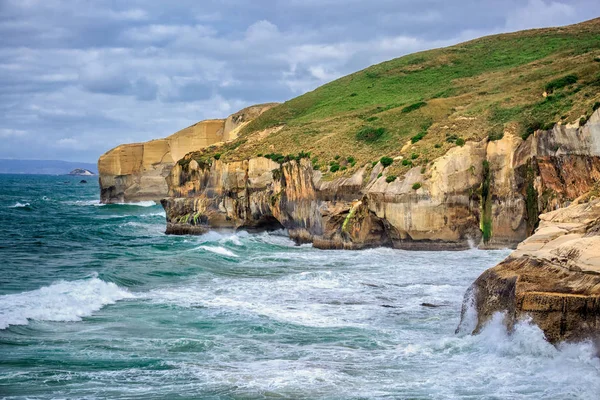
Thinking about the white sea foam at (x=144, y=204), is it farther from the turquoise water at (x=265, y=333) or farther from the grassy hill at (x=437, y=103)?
the turquoise water at (x=265, y=333)

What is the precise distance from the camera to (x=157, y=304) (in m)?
27.8

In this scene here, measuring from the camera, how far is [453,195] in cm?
3931

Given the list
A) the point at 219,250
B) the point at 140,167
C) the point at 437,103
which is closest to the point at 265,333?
the point at 219,250

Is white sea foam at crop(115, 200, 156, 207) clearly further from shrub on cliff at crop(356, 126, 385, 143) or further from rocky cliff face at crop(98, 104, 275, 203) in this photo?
shrub on cliff at crop(356, 126, 385, 143)

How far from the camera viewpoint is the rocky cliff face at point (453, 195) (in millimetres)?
35875

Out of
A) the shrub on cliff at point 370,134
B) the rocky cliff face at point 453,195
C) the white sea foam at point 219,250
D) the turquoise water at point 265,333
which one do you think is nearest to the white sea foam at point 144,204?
the shrub on cliff at point 370,134

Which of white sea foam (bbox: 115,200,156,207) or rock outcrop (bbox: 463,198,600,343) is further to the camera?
white sea foam (bbox: 115,200,156,207)

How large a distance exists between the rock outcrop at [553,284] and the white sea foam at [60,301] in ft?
42.2

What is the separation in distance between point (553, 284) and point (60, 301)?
1692 cm

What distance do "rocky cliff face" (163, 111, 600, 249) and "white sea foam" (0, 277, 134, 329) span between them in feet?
48.4

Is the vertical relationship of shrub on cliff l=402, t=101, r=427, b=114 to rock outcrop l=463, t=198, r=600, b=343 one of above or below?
above

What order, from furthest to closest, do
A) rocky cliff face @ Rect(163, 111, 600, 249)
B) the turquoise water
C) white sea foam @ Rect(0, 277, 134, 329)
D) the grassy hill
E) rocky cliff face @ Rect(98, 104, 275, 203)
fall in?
rocky cliff face @ Rect(98, 104, 275, 203), the grassy hill, rocky cliff face @ Rect(163, 111, 600, 249), white sea foam @ Rect(0, 277, 134, 329), the turquoise water

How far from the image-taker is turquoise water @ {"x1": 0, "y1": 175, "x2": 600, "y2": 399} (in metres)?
17.3

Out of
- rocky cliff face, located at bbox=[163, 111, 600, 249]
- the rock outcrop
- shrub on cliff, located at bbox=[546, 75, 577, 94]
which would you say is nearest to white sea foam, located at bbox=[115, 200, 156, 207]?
rocky cliff face, located at bbox=[163, 111, 600, 249]
